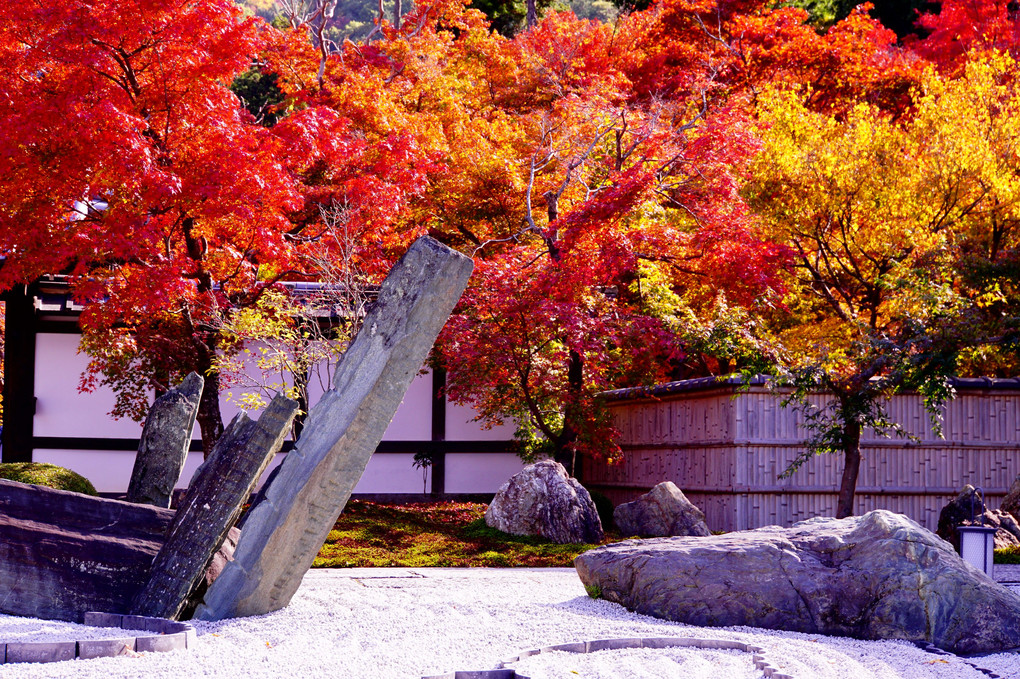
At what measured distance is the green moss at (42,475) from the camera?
9.38 meters

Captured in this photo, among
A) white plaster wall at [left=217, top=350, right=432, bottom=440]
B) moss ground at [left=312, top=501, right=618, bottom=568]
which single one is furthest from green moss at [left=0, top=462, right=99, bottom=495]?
white plaster wall at [left=217, top=350, right=432, bottom=440]

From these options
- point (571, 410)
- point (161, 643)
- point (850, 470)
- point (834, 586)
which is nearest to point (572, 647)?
point (834, 586)

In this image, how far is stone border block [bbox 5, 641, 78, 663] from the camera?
4750mm

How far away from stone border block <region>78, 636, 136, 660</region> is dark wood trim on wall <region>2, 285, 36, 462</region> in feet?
34.1

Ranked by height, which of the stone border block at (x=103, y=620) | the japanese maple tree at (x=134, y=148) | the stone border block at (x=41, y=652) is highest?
the japanese maple tree at (x=134, y=148)

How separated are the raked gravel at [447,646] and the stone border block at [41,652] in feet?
0.37

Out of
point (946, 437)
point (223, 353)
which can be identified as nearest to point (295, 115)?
point (223, 353)

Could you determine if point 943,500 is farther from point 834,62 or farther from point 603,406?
point 834,62

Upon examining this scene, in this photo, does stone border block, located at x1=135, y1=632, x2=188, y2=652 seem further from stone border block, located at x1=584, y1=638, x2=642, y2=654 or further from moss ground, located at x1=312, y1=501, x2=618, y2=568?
moss ground, located at x1=312, y1=501, x2=618, y2=568

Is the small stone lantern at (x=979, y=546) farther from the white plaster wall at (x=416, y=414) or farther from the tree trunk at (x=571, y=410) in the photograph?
the white plaster wall at (x=416, y=414)

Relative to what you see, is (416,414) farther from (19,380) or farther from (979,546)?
(979,546)

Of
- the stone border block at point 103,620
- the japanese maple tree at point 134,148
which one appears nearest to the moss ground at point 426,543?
the japanese maple tree at point 134,148

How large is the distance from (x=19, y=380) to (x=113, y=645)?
10.6m

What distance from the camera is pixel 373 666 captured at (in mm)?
4836
